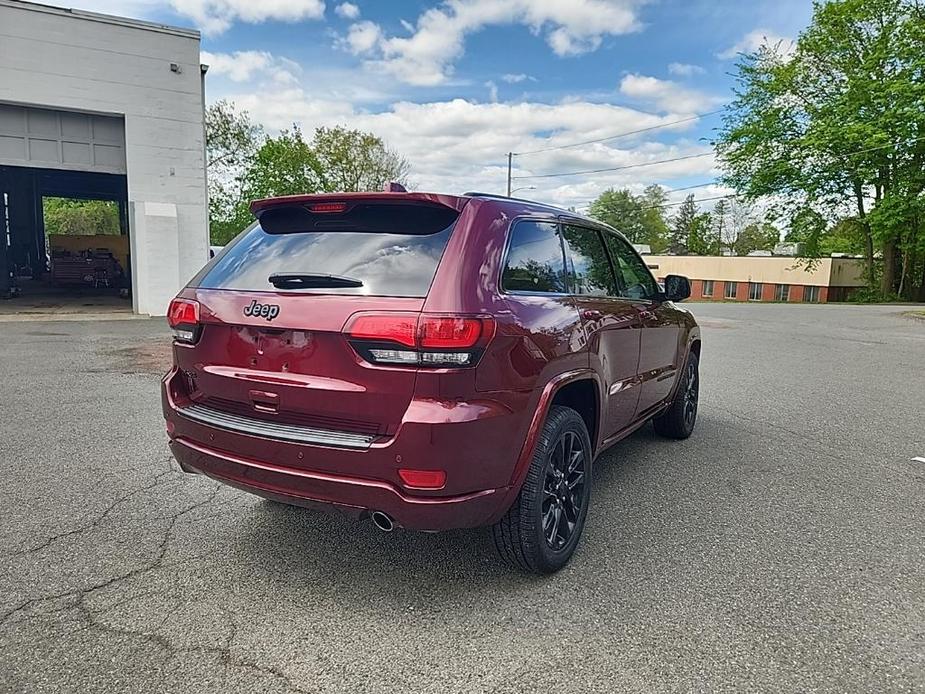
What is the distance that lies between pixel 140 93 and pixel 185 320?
1502cm

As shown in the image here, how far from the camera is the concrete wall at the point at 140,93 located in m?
14.2

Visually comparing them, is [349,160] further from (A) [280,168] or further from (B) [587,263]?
(B) [587,263]

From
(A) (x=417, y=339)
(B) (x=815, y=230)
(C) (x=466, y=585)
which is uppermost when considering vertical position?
(B) (x=815, y=230)

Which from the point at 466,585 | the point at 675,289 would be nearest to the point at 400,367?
the point at 466,585

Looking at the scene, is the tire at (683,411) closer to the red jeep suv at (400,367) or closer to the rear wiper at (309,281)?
the red jeep suv at (400,367)

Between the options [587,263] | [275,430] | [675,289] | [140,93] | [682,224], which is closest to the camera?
[275,430]

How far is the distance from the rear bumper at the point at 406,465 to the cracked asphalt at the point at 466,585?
1.58ft

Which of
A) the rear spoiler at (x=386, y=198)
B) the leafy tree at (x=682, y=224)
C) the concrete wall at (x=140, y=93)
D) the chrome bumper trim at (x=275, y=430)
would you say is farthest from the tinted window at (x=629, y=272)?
the leafy tree at (x=682, y=224)

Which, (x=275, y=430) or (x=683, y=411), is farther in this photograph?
(x=683, y=411)

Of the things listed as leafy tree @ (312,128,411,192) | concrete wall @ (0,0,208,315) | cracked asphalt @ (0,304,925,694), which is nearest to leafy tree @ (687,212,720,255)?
leafy tree @ (312,128,411,192)

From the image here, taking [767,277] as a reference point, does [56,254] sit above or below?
above

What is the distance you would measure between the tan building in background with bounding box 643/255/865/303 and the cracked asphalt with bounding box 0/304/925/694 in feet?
→ 133

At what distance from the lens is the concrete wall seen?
46.6 ft

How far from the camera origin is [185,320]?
9.98 ft
